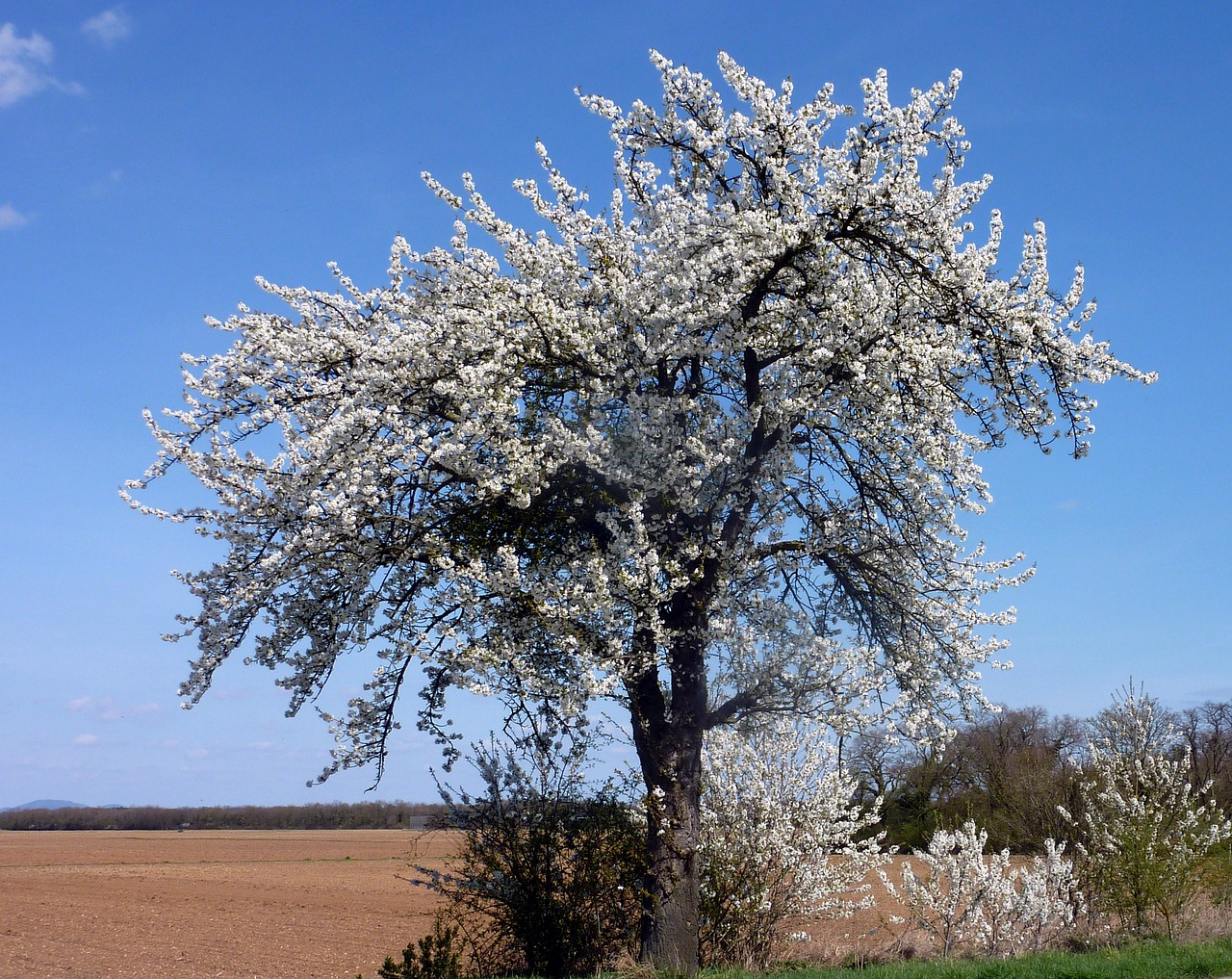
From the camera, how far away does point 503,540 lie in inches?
422

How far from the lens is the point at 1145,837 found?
13953mm

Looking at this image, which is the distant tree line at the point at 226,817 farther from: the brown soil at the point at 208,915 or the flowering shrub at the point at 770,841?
the flowering shrub at the point at 770,841

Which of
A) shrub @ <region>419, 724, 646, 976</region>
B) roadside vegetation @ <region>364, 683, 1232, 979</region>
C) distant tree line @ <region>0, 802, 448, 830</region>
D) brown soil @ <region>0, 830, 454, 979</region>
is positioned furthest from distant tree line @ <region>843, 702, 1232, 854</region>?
distant tree line @ <region>0, 802, 448, 830</region>

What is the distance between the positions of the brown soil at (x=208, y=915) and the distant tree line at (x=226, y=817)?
165 feet

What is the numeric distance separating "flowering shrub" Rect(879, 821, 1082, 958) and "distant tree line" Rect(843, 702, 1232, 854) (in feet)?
→ 3.41

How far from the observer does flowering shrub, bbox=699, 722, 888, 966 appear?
→ 11.2 metres

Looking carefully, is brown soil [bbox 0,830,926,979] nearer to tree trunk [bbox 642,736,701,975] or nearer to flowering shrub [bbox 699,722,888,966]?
flowering shrub [bbox 699,722,888,966]

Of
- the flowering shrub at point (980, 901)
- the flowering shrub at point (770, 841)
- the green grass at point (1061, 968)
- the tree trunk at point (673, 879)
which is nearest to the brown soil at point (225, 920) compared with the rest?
the flowering shrub at point (980, 901)

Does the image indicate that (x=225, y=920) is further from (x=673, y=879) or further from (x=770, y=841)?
(x=673, y=879)

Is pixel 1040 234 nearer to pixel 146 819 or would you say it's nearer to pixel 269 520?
pixel 269 520

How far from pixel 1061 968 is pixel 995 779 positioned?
10.1 m

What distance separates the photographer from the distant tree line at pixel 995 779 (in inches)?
627

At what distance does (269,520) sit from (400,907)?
21.7 meters

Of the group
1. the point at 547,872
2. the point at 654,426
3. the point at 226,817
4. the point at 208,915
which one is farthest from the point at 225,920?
the point at 226,817
